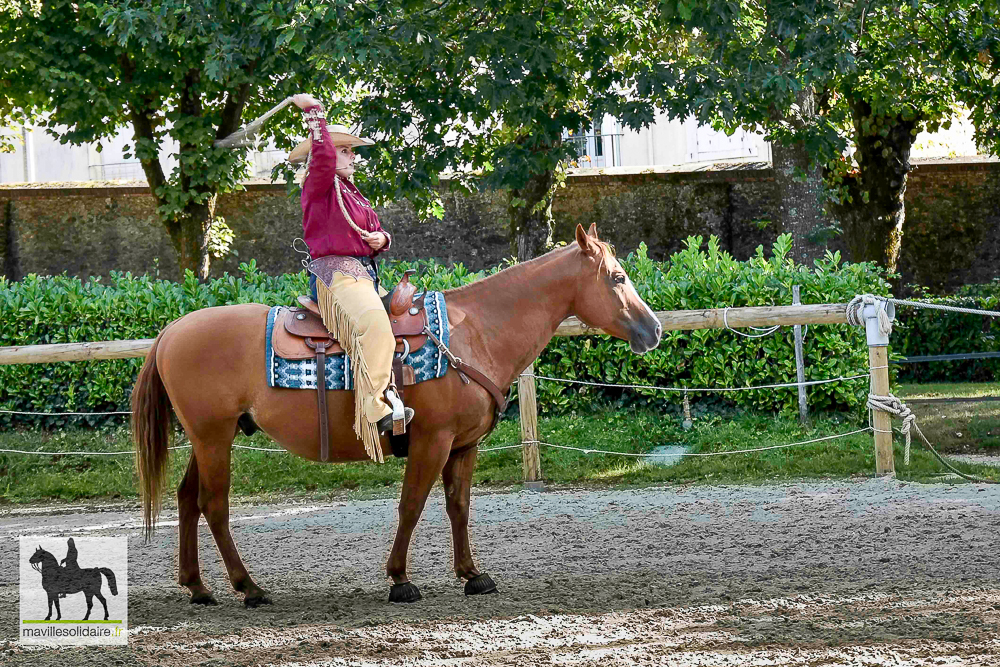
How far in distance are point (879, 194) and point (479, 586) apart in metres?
12.1

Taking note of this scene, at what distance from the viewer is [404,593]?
16.4 feet

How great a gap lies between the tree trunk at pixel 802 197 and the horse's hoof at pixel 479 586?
8.46m

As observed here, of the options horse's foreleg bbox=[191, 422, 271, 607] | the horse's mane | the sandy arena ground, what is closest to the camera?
the sandy arena ground

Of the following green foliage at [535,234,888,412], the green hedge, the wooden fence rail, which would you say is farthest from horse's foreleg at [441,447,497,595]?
the green hedge

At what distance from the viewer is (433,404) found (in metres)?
4.95

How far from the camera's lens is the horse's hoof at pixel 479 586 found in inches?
201

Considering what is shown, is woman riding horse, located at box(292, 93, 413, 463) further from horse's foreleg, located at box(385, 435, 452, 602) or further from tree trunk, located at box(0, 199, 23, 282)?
tree trunk, located at box(0, 199, 23, 282)

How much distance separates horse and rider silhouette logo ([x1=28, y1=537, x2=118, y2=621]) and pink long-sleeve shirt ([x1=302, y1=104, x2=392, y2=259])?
1.86 meters

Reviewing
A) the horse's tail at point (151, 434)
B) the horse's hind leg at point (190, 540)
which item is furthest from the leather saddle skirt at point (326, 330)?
the horse's hind leg at point (190, 540)

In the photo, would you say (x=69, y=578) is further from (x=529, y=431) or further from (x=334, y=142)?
(x=529, y=431)

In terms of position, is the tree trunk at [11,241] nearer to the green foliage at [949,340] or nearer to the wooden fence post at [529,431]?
the wooden fence post at [529,431]

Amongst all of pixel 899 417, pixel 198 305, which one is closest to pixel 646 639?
pixel 899 417

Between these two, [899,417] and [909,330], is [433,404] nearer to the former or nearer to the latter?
[899,417]

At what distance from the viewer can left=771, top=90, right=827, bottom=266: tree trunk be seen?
1243cm
